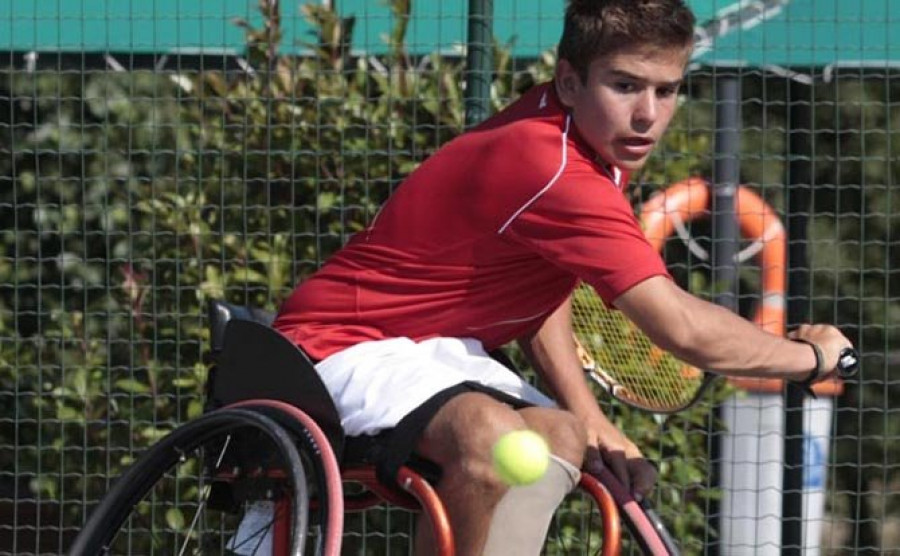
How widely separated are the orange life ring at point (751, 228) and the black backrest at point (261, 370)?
1.86 meters

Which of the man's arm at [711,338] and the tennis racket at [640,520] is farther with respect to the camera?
the tennis racket at [640,520]

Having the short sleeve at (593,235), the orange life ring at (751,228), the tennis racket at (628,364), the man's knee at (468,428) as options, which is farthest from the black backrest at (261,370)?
the orange life ring at (751,228)

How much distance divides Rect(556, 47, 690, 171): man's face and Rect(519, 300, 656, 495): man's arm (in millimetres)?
505

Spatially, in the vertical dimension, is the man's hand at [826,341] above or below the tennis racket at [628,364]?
above

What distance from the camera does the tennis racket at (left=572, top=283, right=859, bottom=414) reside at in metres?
4.35

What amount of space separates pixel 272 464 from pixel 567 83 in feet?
3.06

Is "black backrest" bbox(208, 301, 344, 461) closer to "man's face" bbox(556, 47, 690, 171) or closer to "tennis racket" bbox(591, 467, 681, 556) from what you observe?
"tennis racket" bbox(591, 467, 681, 556)

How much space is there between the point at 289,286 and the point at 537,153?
6.93 feet

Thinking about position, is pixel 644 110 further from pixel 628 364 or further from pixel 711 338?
pixel 628 364

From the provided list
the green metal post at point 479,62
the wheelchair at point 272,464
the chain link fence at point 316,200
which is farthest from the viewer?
the chain link fence at point 316,200

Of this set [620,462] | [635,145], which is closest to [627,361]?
[620,462]

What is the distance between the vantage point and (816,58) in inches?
229

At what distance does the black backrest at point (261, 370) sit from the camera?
394cm

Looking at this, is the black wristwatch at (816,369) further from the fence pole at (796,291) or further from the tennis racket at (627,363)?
the fence pole at (796,291)
